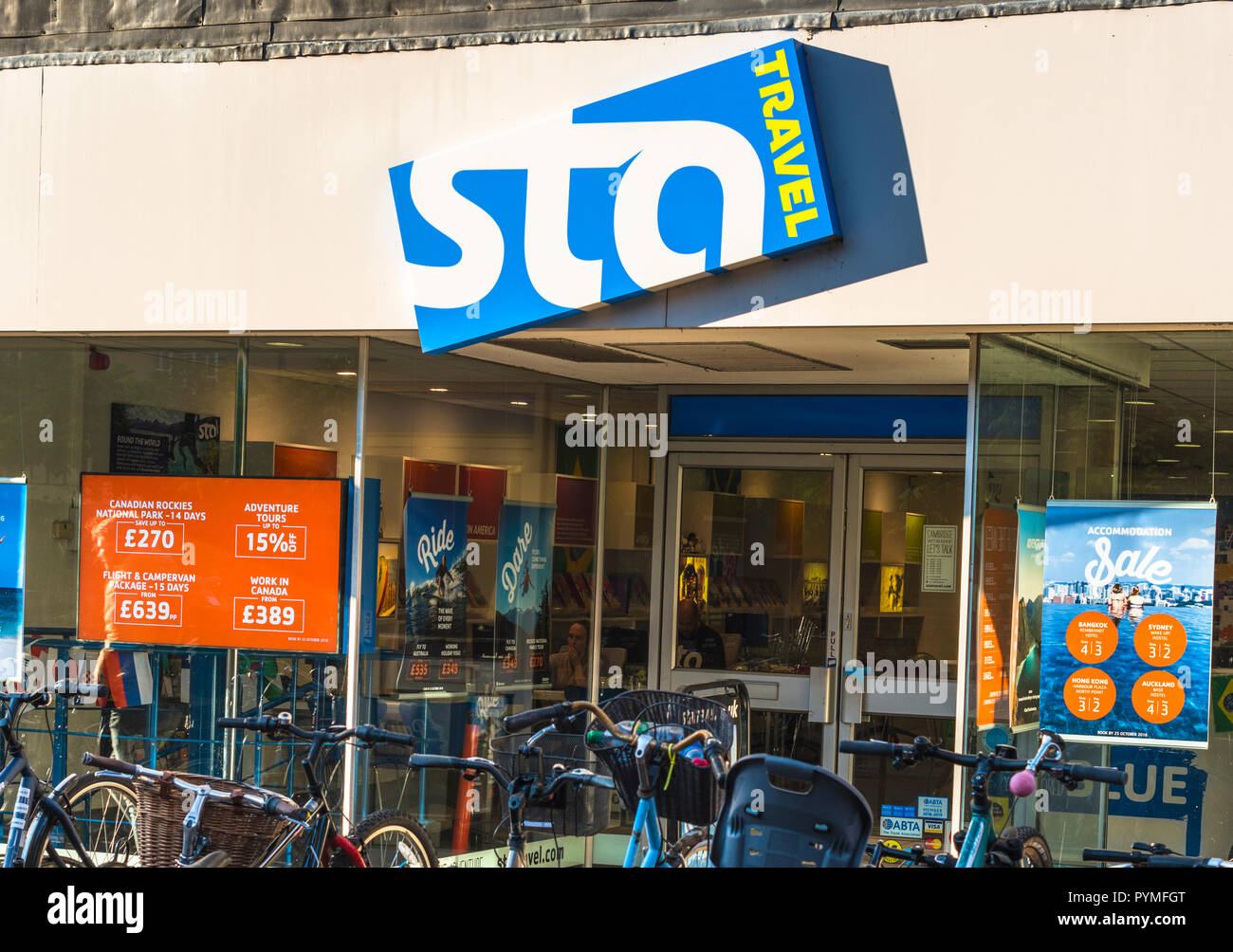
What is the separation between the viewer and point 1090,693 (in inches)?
216

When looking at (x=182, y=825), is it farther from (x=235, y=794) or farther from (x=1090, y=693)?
(x=1090, y=693)

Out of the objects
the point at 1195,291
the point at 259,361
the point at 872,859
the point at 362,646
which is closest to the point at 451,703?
the point at 362,646

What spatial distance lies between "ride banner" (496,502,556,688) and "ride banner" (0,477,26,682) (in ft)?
8.32

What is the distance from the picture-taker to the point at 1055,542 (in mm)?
5562

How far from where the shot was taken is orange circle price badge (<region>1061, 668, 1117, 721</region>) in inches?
215

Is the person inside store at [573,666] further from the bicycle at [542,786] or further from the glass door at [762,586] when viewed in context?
the bicycle at [542,786]

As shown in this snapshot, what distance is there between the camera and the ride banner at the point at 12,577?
721 cm

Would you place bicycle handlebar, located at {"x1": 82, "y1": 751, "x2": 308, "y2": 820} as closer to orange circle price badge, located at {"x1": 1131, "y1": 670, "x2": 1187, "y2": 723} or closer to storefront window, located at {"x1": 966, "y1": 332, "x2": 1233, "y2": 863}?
storefront window, located at {"x1": 966, "y1": 332, "x2": 1233, "y2": 863}

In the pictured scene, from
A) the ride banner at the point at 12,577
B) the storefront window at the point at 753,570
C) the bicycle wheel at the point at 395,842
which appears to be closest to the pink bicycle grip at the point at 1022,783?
the bicycle wheel at the point at 395,842

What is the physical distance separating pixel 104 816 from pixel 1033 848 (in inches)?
157

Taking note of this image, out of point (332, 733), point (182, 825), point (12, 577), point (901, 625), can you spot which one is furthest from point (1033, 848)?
point (12, 577)
